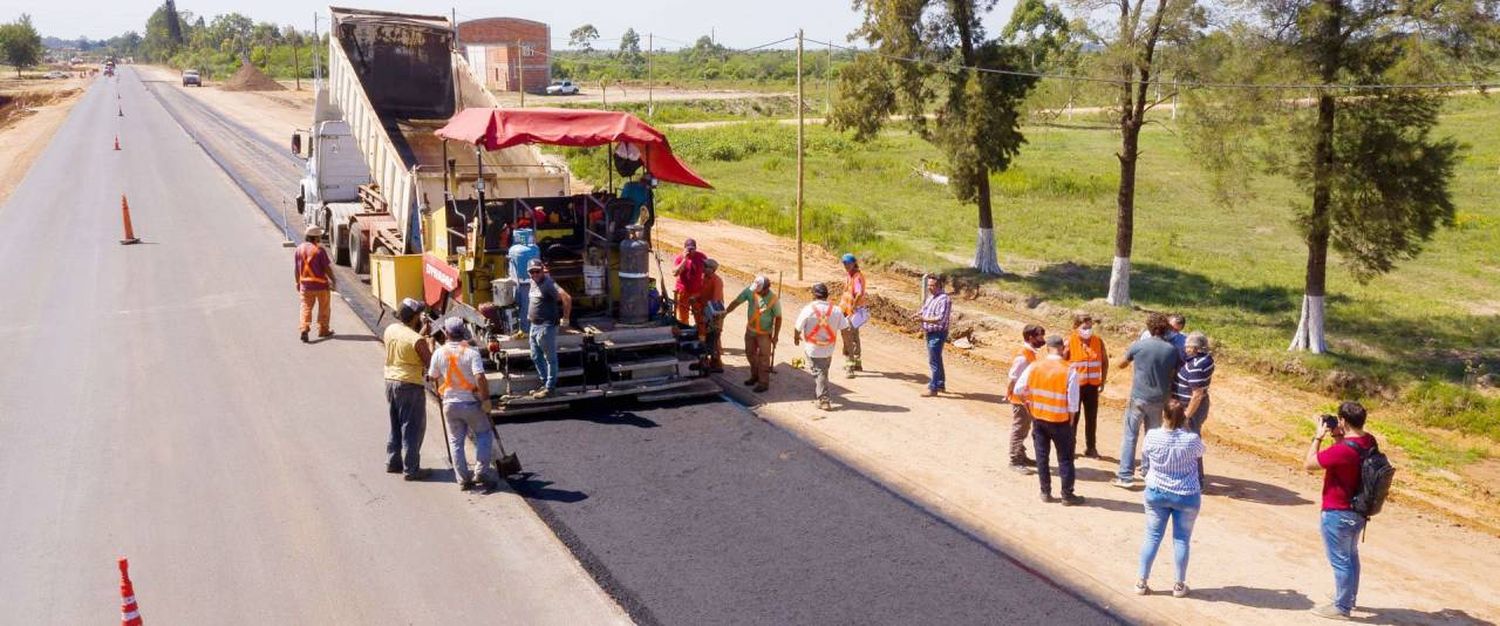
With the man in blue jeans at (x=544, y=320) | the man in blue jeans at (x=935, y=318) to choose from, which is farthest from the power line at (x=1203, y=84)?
the man in blue jeans at (x=544, y=320)

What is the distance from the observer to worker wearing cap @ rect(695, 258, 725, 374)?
44.0 feet

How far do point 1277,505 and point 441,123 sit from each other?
1425cm

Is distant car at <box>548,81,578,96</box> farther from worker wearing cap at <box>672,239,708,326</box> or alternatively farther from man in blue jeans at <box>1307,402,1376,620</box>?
man in blue jeans at <box>1307,402,1376,620</box>

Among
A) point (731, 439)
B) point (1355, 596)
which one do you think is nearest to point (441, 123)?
point (731, 439)

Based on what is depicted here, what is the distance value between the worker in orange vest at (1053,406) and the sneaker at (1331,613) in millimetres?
2335

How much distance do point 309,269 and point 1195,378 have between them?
421 inches

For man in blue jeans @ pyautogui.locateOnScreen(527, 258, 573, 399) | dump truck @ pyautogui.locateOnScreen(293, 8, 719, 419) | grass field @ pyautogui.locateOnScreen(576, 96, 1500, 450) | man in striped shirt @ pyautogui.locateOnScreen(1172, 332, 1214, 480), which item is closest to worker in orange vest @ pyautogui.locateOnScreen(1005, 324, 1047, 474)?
man in striped shirt @ pyautogui.locateOnScreen(1172, 332, 1214, 480)

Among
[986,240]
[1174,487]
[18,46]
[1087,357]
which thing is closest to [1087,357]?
[1087,357]

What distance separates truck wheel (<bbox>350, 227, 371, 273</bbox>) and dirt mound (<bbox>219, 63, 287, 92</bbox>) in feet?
242

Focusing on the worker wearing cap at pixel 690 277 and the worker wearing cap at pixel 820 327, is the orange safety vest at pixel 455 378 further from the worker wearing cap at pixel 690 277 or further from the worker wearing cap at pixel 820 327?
the worker wearing cap at pixel 690 277

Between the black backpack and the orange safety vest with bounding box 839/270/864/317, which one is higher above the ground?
the orange safety vest with bounding box 839/270/864/317

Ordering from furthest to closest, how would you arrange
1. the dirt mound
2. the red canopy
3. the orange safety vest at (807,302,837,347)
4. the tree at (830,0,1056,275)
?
1. the dirt mound
2. the tree at (830,0,1056,275)
3. the red canopy
4. the orange safety vest at (807,302,837,347)

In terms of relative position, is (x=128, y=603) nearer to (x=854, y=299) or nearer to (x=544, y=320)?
(x=544, y=320)

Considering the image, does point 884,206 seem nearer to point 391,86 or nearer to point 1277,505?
point 391,86
